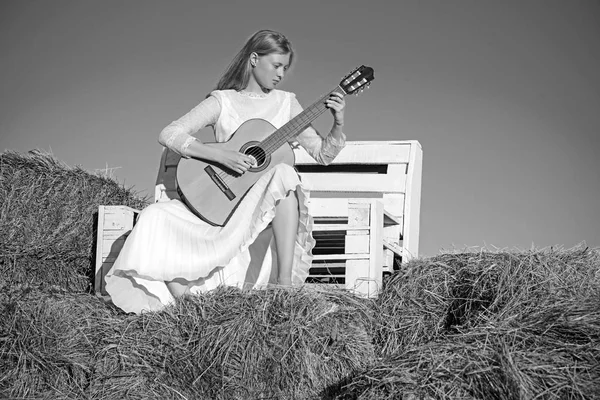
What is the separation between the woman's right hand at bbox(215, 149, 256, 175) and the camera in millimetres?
3115

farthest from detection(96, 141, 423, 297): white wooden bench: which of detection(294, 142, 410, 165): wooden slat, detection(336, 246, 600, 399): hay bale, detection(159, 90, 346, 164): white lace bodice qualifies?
detection(336, 246, 600, 399): hay bale

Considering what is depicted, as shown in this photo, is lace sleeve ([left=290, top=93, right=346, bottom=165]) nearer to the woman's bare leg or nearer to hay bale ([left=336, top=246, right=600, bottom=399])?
the woman's bare leg

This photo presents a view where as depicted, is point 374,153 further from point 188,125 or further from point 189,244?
point 189,244

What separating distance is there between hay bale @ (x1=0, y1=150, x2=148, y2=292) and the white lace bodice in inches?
40.4

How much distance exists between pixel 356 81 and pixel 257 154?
55 centimetres

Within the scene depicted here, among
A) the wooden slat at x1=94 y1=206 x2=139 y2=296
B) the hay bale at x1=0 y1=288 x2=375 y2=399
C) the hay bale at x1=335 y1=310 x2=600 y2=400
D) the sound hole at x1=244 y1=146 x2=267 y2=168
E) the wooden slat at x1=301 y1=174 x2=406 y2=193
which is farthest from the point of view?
the wooden slat at x1=301 y1=174 x2=406 y2=193

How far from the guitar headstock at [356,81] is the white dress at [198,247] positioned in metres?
0.50

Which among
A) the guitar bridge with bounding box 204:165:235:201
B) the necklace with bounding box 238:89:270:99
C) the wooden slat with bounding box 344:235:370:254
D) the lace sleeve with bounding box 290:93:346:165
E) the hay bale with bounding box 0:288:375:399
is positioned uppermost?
the necklace with bounding box 238:89:270:99

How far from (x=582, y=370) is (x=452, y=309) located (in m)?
1.02

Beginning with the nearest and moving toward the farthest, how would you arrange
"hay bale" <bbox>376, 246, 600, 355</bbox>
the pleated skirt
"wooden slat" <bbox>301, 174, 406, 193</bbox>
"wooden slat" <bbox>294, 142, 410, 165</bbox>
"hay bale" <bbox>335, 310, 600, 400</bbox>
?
"hay bale" <bbox>335, 310, 600, 400</bbox> → "hay bale" <bbox>376, 246, 600, 355</bbox> → the pleated skirt → "wooden slat" <bbox>301, 174, 406, 193</bbox> → "wooden slat" <bbox>294, 142, 410, 165</bbox>

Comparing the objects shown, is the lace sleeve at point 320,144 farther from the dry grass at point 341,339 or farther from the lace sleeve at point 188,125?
the dry grass at point 341,339

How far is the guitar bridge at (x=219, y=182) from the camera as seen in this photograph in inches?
123

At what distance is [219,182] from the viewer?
124 inches

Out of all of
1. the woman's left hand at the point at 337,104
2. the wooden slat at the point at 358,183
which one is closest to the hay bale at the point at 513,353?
the woman's left hand at the point at 337,104
